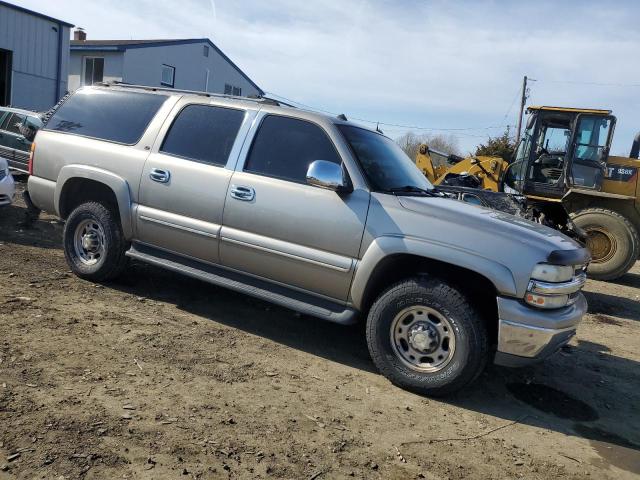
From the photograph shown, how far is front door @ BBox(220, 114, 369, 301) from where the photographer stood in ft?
13.6

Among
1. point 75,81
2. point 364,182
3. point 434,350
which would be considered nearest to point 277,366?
point 434,350

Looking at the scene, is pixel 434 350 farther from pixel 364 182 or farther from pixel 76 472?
pixel 76 472

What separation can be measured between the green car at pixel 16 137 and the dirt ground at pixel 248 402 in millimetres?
6665

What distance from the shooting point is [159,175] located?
493cm

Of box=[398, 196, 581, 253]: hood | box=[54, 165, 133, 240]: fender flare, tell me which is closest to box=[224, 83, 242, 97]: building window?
box=[54, 165, 133, 240]: fender flare

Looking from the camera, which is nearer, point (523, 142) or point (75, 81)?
point (523, 142)

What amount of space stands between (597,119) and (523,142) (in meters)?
1.47

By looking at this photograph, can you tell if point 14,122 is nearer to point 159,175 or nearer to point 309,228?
point 159,175

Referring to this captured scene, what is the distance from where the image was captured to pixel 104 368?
3.75 m

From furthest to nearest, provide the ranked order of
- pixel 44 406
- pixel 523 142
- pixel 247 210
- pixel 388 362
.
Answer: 1. pixel 523 142
2. pixel 247 210
3. pixel 388 362
4. pixel 44 406

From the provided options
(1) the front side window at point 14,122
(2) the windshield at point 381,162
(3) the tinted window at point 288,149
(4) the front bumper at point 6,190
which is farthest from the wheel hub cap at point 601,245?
(1) the front side window at point 14,122

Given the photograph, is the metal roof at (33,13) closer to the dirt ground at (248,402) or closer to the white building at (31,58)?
the white building at (31,58)

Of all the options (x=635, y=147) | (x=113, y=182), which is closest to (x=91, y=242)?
(x=113, y=182)

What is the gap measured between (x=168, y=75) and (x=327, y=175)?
78.8 feet
